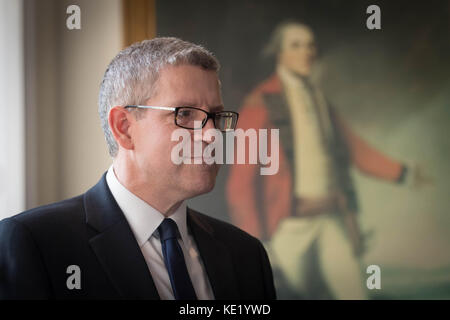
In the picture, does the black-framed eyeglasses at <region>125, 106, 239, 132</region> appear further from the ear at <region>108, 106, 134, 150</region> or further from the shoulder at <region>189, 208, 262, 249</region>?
the shoulder at <region>189, 208, 262, 249</region>

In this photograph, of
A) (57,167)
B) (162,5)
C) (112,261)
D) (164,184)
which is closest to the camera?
(112,261)

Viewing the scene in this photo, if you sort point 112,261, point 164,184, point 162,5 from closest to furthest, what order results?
point 112,261, point 164,184, point 162,5

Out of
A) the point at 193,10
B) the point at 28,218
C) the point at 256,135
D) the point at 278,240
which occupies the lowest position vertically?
the point at 278,240

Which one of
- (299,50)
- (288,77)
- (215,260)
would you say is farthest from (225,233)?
(299,50)

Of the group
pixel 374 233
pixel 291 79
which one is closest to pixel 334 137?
pixel 291 79

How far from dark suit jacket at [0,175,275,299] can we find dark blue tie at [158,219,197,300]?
56 millimetres

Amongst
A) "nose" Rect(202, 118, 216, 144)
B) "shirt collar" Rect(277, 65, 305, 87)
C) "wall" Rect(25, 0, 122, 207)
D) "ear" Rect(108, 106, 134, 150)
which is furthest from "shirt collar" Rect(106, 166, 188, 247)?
"shirt collar" Rect(277, 65, 305, 87)

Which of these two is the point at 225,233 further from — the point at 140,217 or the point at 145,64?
the point at 145,64

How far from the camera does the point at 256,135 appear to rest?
241cm

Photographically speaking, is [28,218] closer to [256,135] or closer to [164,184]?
[164,184]

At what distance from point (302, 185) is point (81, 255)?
153 cm

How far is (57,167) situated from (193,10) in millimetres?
1029

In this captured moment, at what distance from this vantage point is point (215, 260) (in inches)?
48.3

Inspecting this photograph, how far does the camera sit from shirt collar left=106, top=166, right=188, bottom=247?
1.15 metres
